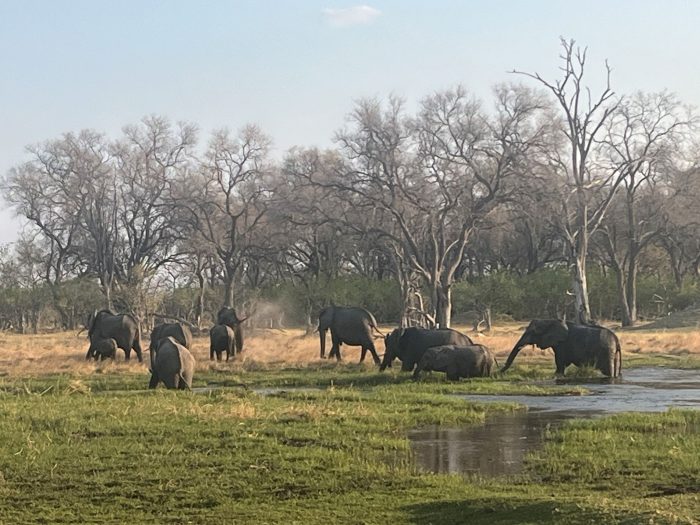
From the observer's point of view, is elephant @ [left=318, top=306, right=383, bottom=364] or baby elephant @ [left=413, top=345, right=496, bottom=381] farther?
elephant @ [left=318, top=306, right=383, bottom=364]

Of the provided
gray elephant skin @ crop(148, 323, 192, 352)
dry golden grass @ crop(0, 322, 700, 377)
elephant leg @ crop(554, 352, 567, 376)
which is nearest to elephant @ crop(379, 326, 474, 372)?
elephant leg @ crop(554, 352, 567, 376)

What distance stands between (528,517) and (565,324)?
1853cm

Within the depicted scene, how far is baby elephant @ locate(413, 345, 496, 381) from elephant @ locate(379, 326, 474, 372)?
1.52 meters

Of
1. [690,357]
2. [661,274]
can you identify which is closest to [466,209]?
[690,357]

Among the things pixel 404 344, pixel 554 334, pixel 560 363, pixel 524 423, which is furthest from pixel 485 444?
pixel 554 334

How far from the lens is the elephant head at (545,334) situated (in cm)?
2648

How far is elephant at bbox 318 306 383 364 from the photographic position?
30891mm

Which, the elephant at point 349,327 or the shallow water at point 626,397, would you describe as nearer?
the shallow water at point 626,397

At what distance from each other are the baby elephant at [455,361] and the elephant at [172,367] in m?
5.66

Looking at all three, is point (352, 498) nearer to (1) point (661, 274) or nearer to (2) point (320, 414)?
(2) point (320, 414)

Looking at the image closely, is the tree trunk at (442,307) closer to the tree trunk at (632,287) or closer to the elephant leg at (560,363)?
the tree trunk at (632,287)

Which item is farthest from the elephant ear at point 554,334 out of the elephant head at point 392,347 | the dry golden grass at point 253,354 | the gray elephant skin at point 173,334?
the gray elephant skin at point 173,334

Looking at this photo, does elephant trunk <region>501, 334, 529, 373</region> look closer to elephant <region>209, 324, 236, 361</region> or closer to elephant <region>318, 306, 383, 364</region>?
elephant <region>318, 306, 383, 364</region>

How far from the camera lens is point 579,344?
26031 mm
